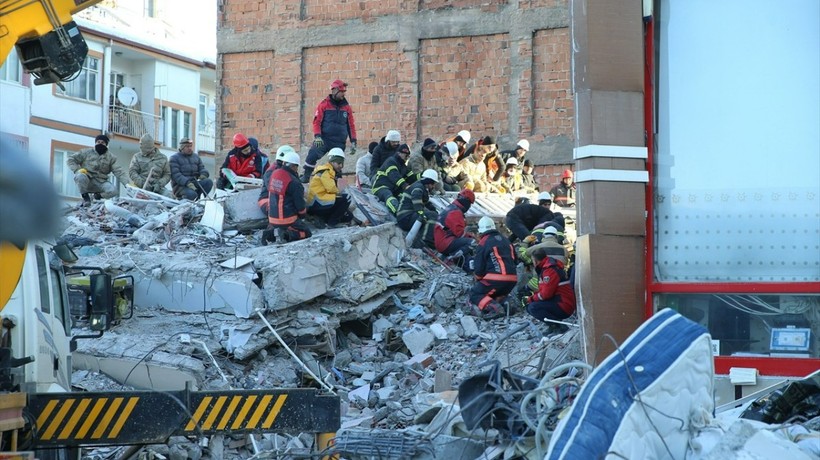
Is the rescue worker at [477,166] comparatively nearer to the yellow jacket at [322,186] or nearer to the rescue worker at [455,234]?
the rescue worker at [455,234]

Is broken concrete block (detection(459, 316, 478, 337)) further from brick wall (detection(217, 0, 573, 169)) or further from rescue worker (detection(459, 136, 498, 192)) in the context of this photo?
brick wall (detection(217, 0, 573, 169))

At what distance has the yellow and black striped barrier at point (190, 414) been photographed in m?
7.55

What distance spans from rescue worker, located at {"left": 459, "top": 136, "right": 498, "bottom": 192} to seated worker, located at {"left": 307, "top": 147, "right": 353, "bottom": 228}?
4490 mm

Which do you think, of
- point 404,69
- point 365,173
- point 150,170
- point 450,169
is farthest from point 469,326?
point 404,69

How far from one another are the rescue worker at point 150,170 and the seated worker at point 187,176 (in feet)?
1.07

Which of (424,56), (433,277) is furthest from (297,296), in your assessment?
(424,56)

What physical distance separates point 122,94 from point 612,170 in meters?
32.1

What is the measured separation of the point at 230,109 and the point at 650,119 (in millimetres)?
22618

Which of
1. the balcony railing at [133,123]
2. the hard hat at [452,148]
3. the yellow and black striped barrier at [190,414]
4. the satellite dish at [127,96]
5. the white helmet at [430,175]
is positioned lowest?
the yellow and black striped barrier at [190,414]

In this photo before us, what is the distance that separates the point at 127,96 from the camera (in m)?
37.6

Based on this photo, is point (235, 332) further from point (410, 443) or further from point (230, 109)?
point (230, 109)

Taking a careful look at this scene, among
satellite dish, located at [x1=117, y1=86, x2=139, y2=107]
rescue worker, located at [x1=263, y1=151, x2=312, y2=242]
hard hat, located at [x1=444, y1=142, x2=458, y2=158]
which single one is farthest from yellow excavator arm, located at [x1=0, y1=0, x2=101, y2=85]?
satellite dish, located at [x1=117, y1=86, x2=139, y2=107]

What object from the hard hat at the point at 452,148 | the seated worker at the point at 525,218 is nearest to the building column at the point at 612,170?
the seated worker at the point at 525,218

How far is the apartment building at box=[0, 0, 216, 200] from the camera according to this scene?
34406mm
